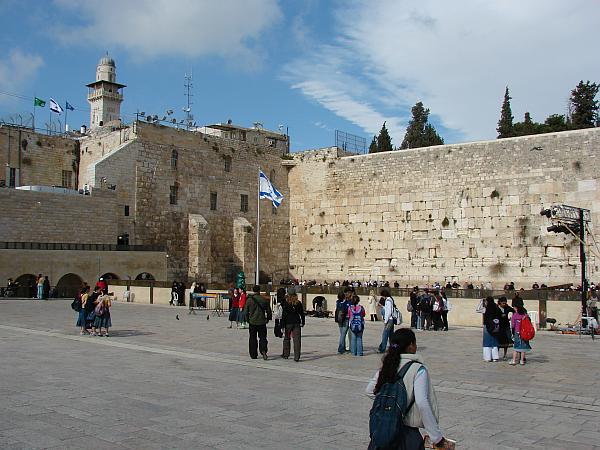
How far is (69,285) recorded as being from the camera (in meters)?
29.1

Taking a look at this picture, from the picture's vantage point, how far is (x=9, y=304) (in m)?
22.5

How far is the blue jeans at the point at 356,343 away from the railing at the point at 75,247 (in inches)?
748

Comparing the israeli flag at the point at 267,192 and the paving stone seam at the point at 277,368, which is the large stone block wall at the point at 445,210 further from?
the paving stone seam at the point at 277,368

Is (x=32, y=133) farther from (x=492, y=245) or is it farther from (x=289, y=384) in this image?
(x=289, y=384)

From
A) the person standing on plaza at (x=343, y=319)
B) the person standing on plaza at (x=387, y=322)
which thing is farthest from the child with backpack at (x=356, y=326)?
the person standing on plaza at (x=387, y=322)

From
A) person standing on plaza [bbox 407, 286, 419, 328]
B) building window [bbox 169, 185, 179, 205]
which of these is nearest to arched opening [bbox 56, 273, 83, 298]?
building window [bbox 169, 185, 179, 205]

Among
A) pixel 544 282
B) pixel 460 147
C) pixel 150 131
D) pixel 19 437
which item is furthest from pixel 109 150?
pixel 19 437

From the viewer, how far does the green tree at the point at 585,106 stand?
4228 cm

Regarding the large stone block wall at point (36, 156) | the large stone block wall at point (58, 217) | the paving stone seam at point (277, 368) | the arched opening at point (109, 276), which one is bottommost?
the paving stone seam at point (277, 368)

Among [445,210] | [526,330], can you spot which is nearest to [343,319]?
[526,330]

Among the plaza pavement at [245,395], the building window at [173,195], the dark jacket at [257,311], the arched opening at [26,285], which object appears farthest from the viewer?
the building window at [173,195]

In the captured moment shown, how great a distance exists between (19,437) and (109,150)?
29.4 meters

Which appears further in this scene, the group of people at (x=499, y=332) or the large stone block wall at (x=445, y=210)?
the large stone block wall at (x=445, y=210)

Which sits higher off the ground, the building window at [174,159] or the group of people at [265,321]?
the building window at [174,159]
